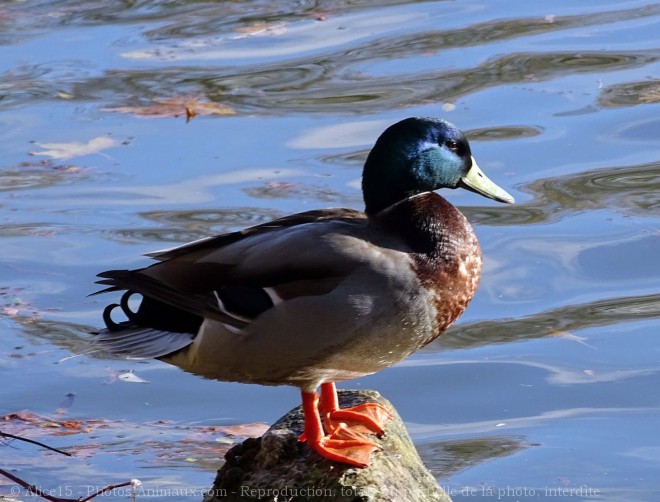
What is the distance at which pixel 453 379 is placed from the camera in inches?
240

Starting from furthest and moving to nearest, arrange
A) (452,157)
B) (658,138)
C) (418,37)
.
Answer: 1. (418,37)
2. (658,138)
3. (452,157)

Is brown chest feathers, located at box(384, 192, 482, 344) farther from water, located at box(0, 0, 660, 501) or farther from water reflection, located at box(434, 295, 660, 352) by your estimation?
water reflection, located at box(434, 295, 660, 352)

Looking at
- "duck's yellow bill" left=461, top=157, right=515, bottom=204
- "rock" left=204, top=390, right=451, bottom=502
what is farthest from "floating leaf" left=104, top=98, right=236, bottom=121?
"rock" left=204, top=390, right=451, bottom=502

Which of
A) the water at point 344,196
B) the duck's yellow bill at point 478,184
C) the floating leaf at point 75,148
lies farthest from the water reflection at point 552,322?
the floating leaf at point 75,148

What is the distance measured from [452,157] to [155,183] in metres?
3.31

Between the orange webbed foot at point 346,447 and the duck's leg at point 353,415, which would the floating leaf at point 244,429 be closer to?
the duck's leg at point 353,415

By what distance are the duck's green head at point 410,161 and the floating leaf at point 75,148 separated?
3852mm

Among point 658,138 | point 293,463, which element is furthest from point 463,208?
point 293,463

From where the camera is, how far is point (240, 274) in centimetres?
459

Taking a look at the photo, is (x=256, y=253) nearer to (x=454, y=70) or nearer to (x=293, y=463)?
(x=293, y=463)

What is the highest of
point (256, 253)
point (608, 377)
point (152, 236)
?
A: point (256, 253)

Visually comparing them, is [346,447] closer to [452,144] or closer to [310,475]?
[310,475]

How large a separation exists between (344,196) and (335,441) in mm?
3431

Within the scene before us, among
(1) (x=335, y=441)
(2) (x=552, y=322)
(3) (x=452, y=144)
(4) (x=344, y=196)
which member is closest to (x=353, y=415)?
(1) (x=335, y=441)
